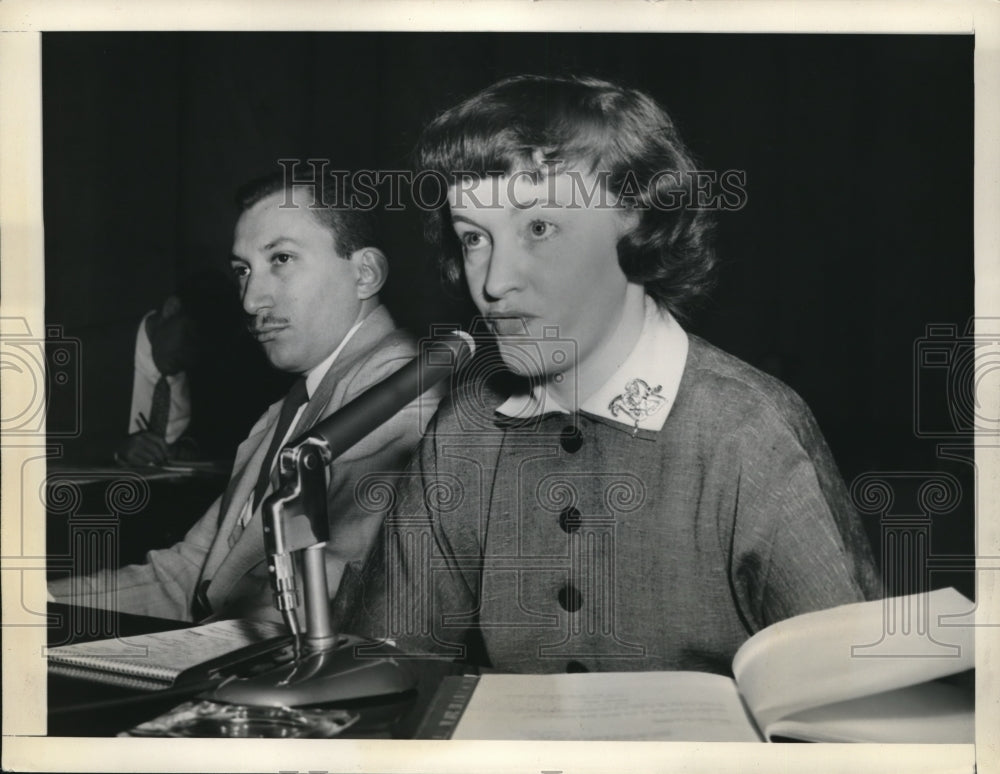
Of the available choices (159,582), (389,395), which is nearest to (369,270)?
(389,395)

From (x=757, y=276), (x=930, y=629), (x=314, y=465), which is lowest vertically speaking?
(x=930, y=629)

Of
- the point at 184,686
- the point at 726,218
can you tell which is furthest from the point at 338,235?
the point at 184,686

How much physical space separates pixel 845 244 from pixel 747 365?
34cm

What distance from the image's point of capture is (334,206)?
243cm

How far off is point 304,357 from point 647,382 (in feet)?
2.51

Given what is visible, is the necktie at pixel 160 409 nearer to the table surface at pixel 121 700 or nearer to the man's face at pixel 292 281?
the man's face at pixel 292 281

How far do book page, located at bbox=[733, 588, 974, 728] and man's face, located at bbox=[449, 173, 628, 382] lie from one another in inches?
29.7

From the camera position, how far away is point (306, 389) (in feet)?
8.08

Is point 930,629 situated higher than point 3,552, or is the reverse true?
point 3,552

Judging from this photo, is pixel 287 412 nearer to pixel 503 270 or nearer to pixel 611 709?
pixel 503 270

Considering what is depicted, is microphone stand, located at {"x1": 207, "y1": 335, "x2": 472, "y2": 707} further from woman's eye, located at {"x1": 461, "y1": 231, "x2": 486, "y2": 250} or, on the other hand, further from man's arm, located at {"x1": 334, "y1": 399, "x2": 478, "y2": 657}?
woman's eye, located at {"x1": 461, "y1": 231, "x2": 486, "y2": 250}

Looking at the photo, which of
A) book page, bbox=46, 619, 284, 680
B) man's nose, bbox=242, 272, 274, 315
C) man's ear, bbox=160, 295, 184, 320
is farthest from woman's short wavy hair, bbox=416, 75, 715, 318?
book page, bbox=46, 619, 284, 680

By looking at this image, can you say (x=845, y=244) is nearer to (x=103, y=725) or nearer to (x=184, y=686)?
(x=184, y=686)

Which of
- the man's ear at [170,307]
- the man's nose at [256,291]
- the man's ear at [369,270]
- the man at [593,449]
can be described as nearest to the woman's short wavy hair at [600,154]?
the man at [593,449]
